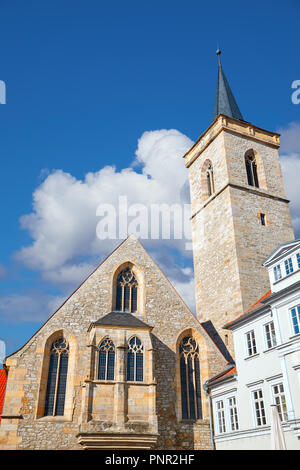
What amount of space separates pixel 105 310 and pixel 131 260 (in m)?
3.05

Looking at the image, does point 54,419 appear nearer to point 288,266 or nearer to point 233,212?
point 288,266

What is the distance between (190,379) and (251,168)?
50.4 feet

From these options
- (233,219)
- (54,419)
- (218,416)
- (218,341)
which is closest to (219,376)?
(218,416)

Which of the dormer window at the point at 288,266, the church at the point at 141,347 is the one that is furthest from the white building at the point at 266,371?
the church at the point at 141,347

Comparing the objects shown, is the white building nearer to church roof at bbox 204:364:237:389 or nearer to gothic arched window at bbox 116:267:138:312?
church roof at bbox 204:364:237:389

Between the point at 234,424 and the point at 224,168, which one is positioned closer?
the point at 234,424

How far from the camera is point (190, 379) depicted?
755 inches

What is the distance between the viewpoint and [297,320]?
14.2 meters

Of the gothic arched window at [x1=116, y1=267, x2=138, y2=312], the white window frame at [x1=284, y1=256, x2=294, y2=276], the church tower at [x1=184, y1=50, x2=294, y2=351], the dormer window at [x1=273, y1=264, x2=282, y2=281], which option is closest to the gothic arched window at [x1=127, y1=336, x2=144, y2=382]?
the gothic arched window at [x1=116, y1=267, x2=138, y2=312]

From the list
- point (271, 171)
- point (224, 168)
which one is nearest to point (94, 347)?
point (224, 168)

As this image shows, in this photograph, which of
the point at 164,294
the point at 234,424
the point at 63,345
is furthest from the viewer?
the point at 164,294

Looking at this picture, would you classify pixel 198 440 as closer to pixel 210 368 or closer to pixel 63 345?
pixel 210 368

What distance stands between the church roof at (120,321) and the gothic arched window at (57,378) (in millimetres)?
1801

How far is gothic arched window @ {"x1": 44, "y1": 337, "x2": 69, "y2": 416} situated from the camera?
56.3 ft
